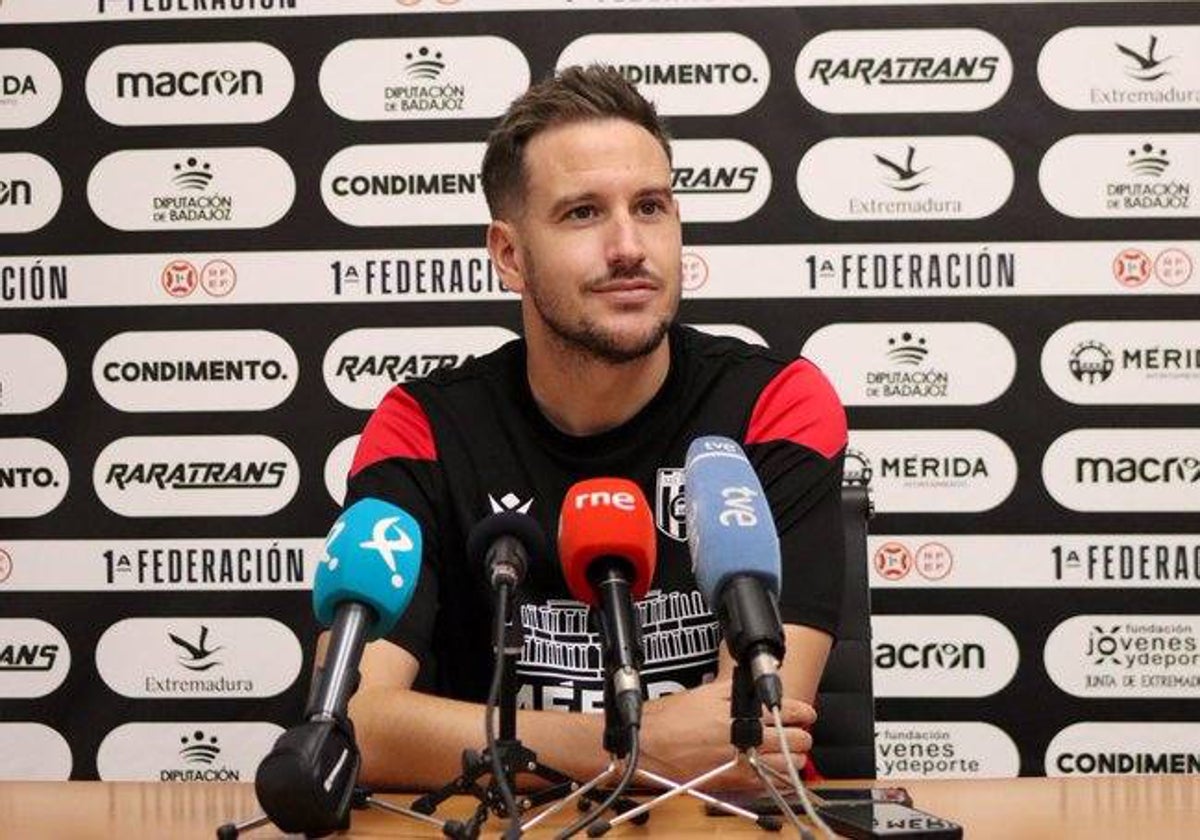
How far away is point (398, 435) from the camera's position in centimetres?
205

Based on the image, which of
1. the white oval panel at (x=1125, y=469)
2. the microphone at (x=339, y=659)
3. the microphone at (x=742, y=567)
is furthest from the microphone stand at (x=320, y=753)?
the white oval panel at (x=1125, y=469)

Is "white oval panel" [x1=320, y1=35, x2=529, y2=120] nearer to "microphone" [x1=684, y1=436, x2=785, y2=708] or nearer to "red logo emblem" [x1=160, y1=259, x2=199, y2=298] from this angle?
"red logo emblem" [x1=160, y1=259, x2=199, y2=298]

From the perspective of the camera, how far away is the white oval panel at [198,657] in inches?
116

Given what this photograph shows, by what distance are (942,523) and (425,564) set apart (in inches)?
53.3

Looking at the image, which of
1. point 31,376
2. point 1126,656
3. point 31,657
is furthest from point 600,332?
point 31,657

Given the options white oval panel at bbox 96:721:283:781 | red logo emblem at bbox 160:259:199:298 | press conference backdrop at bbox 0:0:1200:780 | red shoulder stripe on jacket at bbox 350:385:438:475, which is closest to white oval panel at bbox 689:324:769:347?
press conference backdrop at bbox 0:0:1200:780

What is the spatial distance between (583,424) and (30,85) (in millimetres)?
1748

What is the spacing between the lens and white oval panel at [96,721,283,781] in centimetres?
296

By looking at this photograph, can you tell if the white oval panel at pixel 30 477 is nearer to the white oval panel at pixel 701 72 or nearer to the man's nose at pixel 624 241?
the white oval panel at pixel 701 72

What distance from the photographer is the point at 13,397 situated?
9.88ft

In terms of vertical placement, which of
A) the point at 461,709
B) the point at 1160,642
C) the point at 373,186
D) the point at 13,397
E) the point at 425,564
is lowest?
the point at 1160,642

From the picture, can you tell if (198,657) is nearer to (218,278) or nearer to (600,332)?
(218,278)

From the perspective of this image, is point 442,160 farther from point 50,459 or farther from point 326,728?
point 326,728

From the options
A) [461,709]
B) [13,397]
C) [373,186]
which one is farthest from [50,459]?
[461,709]
